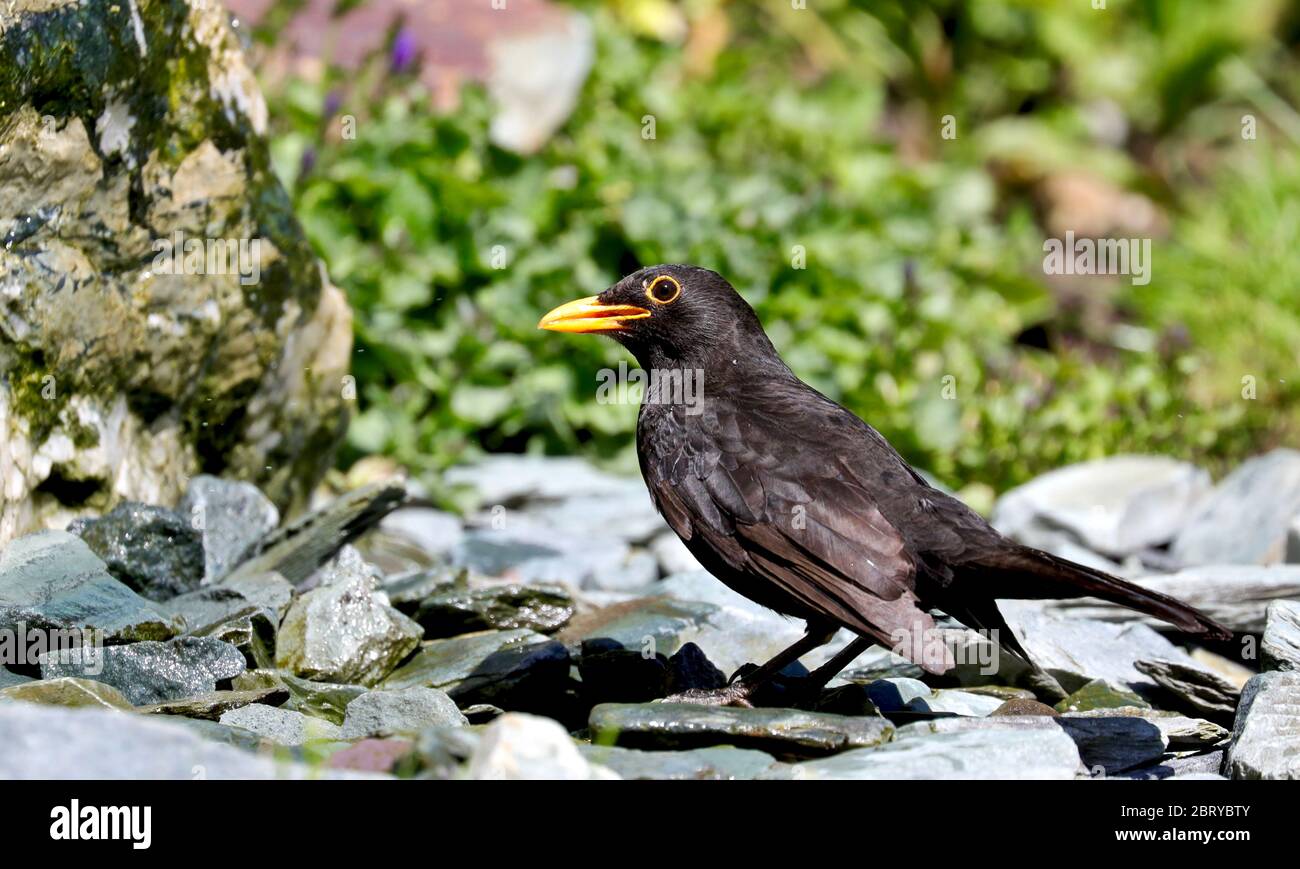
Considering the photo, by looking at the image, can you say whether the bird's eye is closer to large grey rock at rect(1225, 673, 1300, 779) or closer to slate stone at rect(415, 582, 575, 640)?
slate stone at rect(415, 582, 575, 640)

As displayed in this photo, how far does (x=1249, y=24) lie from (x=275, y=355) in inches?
349

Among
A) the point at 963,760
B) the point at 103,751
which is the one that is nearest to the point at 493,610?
the point at 963,760

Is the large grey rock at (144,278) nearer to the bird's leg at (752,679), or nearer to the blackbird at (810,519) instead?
the blackbird at (810,519)

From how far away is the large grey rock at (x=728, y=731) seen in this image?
349cm

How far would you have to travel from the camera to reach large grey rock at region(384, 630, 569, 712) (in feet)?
14.0

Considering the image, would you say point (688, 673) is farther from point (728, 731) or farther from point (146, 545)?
point (146, 545)

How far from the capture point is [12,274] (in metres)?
4.39

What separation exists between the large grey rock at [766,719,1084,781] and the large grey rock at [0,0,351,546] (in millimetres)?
2472

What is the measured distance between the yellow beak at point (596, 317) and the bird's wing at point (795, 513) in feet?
1.70

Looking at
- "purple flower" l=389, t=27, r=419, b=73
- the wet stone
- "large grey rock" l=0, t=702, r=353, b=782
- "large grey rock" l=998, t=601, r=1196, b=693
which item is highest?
"purple flower" l=389, t=27, r=419, b=73

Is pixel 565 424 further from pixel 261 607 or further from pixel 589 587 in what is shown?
pixel 261 607

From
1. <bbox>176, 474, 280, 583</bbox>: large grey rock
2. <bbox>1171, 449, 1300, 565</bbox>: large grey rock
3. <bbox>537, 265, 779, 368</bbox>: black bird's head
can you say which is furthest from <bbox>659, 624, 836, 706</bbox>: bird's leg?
<bbox>1171, 449, 1300, 565</bbox>: large grey rock

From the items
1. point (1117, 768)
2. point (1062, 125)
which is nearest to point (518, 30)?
point (1062, 125)

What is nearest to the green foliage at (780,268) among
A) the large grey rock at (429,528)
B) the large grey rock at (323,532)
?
the large grey rock at (429,528)
